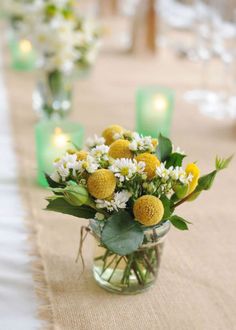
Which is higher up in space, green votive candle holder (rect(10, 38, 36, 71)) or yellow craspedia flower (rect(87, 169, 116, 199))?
yellow craspedia flower (rect(87, 169, 116, 199))

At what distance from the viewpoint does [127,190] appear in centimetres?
71

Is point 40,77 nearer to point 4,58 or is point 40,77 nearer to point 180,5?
point 4,58

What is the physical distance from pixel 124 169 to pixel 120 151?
0.06 metres

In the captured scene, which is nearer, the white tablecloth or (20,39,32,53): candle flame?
the white tablecloth

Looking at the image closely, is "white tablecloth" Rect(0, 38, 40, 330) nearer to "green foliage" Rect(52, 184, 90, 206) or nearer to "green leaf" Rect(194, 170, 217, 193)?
"green foliage" Rect(52, 184, 90, 206)

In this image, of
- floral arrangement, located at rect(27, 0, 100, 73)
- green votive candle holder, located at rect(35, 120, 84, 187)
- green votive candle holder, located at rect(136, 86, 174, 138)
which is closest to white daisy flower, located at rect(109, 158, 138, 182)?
green votive candle holder, located at rect(35, 120, 84, 187)

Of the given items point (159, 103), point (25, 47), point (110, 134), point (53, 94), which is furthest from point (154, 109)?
point (25, 47)

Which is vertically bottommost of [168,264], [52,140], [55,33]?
[168,264]

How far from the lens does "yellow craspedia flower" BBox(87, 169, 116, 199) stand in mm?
690

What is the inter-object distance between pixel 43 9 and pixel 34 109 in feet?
0.95

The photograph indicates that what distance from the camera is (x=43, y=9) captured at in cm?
134

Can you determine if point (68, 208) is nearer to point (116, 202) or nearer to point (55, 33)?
point (116, 202)

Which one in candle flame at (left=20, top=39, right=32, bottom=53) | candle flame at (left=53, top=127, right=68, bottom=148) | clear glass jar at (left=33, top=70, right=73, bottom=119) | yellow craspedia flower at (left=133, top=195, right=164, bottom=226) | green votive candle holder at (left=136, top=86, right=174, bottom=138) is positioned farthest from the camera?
candle flame at (left=20, top=39, right=32, bottom=53)

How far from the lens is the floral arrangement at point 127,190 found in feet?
2.27
